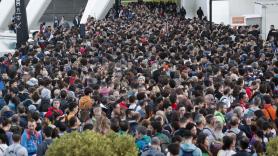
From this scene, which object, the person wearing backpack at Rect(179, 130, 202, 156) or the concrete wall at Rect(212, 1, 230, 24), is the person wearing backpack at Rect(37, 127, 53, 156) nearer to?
the person wearing backpack at Rect(179, 130, 202, 156)

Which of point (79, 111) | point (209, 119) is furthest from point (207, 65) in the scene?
point (209, 119)

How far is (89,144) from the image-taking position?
10.5 meters

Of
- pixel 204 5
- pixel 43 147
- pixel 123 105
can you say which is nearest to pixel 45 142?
pixel 43 147

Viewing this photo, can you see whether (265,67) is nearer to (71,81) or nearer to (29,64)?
(71,81)

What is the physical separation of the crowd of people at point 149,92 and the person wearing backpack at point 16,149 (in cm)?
1

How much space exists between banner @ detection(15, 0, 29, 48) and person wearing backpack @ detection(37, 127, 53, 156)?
19018mm

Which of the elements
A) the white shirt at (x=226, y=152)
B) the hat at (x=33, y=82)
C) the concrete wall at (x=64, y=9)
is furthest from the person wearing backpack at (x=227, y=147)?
the concrete wall at (x=64, y=9)

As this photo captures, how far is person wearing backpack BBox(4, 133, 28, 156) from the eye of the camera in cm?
1223

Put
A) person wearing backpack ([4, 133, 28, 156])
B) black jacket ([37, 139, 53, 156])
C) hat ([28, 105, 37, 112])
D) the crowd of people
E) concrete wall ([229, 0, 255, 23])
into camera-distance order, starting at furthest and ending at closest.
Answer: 1. concrete wall ([229, 0, 255, 23])
2. hat ([28, 105, 37, 112])
3. the crowd of people
4. black jacket ([37, 139, 53, 156])
5. person wearing backpack ([4, 133, 28, 156])

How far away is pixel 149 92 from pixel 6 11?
2486cm

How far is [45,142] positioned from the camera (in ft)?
41.5

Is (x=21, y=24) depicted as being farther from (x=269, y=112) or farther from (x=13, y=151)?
(x=13, y=151)

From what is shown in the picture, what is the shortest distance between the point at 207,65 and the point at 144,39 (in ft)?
26.6

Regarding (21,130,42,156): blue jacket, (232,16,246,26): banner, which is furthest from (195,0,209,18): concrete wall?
(21,130,42,156): blue jacket
